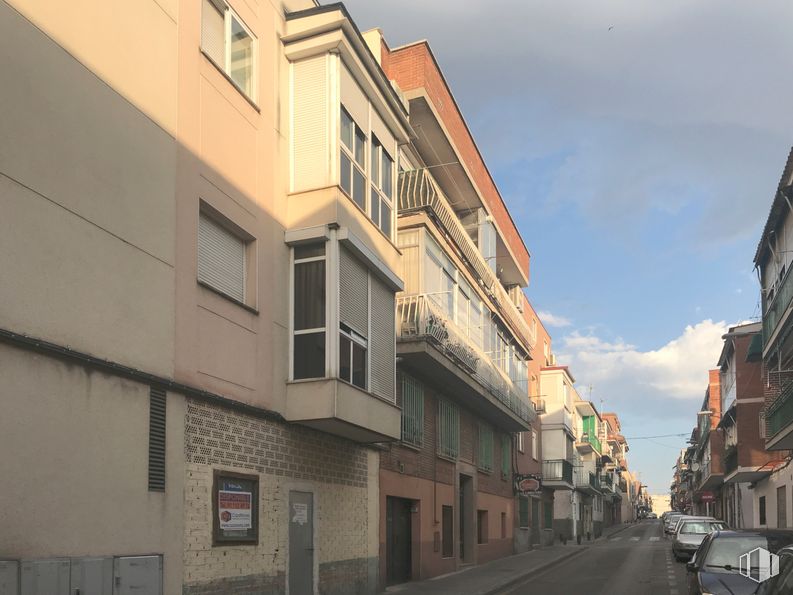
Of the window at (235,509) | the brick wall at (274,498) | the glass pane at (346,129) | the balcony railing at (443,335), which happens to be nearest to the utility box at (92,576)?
the brick wall at (274,498)

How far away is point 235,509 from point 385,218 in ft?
21.7

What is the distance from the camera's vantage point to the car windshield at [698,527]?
2622cm

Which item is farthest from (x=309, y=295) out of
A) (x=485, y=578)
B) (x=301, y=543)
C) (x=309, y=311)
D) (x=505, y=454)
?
(x=505, y=454)

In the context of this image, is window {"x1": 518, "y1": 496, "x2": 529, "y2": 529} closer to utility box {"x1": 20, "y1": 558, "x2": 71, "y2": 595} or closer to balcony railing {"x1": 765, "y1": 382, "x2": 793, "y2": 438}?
balcony railing {"x1": 765, "y1": 382, "x2": 793, "y2": 438}

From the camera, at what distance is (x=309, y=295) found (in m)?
12.8

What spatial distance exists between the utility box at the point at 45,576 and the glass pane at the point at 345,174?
25.0 ft

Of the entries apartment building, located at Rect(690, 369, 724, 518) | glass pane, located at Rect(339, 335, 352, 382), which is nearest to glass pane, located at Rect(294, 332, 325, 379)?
glass pane, located at Rect(339, 335, 352, 382)

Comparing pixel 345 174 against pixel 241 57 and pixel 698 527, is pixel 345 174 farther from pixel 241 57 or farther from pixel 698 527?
pixel 698 527

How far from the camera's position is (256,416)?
457 inches

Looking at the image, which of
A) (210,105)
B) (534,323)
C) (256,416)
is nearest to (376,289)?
(256,416)

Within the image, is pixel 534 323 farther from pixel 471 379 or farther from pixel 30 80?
pixel 30 80

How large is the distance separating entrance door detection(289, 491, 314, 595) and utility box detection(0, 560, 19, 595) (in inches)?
229

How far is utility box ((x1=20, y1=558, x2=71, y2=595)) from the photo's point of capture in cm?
709

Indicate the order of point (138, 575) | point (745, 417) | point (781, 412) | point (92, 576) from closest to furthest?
1. point (92, 576)
2. point (138, 575)
3. point (781, 412)
4. point (745, 417)
